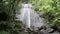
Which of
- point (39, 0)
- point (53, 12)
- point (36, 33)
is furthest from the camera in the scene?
point (39, 0)

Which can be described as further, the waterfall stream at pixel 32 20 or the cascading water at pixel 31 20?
the cascading water at pixel 31 20

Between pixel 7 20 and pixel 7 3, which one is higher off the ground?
pixel 7 3

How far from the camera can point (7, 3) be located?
946 cm

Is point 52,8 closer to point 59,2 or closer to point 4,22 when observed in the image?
point 59,2

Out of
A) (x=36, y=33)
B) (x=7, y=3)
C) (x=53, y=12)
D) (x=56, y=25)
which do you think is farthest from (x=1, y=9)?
(x=53, y=12)

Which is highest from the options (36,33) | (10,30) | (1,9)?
(1,9)

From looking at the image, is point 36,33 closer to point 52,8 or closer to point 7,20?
point 7,20

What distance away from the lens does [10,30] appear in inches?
362

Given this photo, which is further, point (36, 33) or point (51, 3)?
point (51, 3)

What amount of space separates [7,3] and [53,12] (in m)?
6.05

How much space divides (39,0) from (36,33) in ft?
34.8

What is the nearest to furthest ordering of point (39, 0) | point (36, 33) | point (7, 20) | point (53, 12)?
point (7, 20) < point (36, 33) < point (53, 12) < point (39, 0)

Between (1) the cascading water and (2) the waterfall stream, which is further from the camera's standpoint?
(1) the cascading water

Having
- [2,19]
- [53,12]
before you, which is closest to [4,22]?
[2,19]
